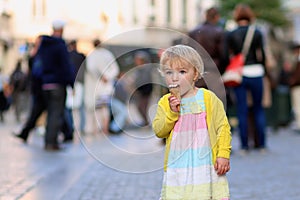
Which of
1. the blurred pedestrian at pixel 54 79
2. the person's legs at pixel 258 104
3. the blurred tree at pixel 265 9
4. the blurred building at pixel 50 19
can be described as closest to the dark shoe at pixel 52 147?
the blurred pedestrian at pixel 54 79

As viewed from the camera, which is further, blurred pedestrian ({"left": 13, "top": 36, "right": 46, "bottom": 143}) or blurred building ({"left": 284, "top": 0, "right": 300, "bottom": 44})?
blurred building ({"left": 284, "top": 0, "right": 300, "bottom": 44})

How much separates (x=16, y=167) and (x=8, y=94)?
50.6ft

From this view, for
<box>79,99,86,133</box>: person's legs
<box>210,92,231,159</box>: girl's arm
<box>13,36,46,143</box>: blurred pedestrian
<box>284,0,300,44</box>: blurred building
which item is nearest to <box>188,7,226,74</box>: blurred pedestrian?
<box>13,36,46,143</box>: blurred pedestrian

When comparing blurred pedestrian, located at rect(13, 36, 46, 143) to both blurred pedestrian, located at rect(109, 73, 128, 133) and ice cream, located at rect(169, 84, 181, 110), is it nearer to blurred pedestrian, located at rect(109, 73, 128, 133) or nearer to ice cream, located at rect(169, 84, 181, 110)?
blurred pedestrian, located at rect(109, 73, 128, 133)

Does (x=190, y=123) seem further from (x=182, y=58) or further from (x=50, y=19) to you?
(x=50, y=19)

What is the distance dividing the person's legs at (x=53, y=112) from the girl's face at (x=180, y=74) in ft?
26.0

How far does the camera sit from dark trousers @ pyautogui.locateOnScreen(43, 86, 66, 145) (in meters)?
11.7

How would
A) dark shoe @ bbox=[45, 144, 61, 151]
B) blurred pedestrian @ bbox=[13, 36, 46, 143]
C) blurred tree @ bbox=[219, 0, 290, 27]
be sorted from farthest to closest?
blurred tree @ bbox=[219, 0, 290, 27]
blurred pedestrian @ bbox=[13, 36, 46, 143]
dark shoe @ bbox=[45, 144, 61, 151]

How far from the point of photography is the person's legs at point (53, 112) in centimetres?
1169

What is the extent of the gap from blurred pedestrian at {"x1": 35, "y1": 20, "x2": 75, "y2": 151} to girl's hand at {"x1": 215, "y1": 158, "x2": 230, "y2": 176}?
7.90 m

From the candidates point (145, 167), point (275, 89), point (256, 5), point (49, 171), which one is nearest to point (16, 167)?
point (49, 171)

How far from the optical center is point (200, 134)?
3.98 metres

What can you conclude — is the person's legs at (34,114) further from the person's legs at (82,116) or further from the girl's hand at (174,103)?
the girl's hand at (174,103)

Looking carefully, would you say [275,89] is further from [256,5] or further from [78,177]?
[256,5]
